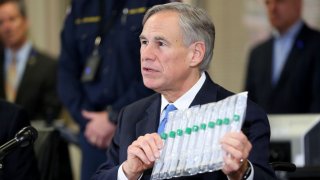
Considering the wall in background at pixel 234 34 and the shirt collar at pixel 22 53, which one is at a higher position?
the shirt collar at pixel 22 53

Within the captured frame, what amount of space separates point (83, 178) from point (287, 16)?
2087 millimetres

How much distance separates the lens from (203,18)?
3.41m

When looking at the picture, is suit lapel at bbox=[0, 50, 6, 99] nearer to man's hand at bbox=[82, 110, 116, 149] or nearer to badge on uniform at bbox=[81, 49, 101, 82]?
badge on uniform at bbox=[81, 49, 101, 82]

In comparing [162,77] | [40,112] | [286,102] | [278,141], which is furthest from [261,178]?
[40,112]

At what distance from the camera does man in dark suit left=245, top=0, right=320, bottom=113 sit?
19.9 ft

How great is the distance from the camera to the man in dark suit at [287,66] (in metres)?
6.07

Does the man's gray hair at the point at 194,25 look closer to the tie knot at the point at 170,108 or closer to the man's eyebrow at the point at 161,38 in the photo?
the man's eyebrow at the point at 161,38

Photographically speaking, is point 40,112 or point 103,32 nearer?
point 103,32

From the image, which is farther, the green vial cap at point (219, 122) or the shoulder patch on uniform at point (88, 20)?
the shoulder patch on uniform at point (88, 20)

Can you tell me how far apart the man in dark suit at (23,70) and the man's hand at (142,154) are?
3645 millimetres

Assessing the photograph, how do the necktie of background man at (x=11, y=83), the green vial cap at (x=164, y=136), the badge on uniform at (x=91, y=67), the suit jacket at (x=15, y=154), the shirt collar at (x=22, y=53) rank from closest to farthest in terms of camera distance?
1. the green vial cap at (x=164, y=136)
2. the suit jacket at (x=15, y=154)
3. the badge on uniform at (x=91, y=67)
4. the necktie of background man at (x=11, y=83)
5. the shirt collar at (x=22, y=53)

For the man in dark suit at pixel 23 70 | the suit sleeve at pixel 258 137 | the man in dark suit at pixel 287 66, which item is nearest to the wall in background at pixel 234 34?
the man in dark suit at pixel 287 66

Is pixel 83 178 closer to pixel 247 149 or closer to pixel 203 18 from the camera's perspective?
pixel 203 18

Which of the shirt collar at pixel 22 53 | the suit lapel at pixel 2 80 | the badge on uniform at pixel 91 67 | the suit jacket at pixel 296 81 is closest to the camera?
the badge on uniform at pixel 91 67
